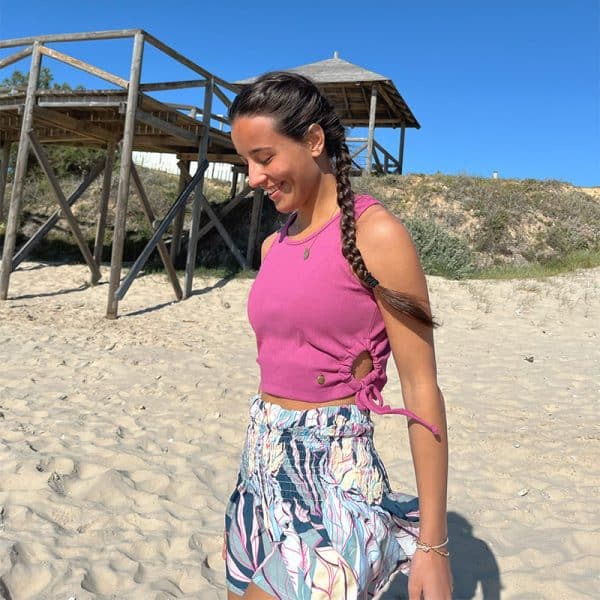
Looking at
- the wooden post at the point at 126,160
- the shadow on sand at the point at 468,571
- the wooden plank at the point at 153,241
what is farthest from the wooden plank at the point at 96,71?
the shadow on sand at the point at 468,571

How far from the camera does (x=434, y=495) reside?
110 centimetres

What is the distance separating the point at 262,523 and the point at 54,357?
4.90 meters

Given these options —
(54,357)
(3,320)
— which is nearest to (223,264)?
(3,320)

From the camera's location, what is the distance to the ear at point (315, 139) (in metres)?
1.20

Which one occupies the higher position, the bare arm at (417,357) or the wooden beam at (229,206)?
the wooden beam at (229,206)

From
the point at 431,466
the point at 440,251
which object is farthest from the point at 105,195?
the point at 431,466

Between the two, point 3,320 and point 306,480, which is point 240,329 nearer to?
point 3,320

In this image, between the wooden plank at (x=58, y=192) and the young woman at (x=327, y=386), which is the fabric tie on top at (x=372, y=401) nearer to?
the young woman at (x=327, y=386)

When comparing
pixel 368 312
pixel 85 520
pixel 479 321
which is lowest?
pixel 85 520

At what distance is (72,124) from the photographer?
8766 millimetres

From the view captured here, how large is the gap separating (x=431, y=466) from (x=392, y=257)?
39 cm

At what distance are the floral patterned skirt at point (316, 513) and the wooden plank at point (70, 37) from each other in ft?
23.8

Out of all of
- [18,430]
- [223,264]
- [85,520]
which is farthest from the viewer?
[223,264]

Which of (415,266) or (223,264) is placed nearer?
(415,266)
